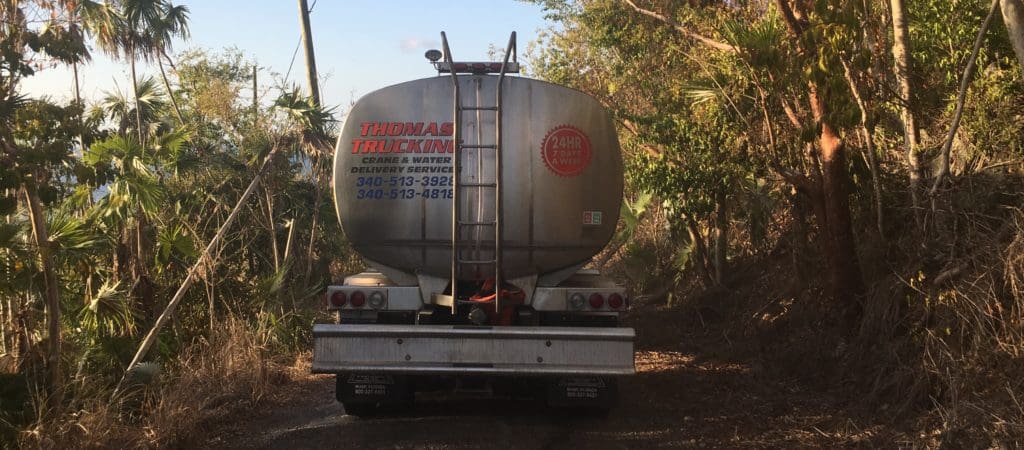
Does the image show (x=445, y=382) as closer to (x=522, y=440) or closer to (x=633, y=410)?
(x=522, y=440)

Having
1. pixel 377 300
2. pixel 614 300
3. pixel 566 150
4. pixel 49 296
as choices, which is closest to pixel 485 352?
pixel 377 300

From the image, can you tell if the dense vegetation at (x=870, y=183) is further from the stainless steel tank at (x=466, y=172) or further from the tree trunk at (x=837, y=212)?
the stainless steel tank at (x=466, y=172)

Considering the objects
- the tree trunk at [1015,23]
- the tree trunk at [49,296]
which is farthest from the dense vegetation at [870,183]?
the tree trunk at [49,296]

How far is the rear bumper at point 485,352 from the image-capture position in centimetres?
737

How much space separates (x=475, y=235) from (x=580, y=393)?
1.58m

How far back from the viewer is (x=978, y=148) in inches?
350

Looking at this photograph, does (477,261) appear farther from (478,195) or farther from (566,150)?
(566,150)

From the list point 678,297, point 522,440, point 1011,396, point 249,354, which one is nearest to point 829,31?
point 1011,396

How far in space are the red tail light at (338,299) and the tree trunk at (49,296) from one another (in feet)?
7.59

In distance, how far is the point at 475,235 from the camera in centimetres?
770

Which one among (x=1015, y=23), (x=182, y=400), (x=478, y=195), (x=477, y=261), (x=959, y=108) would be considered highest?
(x=1015, y=23)

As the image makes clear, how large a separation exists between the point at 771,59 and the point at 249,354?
623cm

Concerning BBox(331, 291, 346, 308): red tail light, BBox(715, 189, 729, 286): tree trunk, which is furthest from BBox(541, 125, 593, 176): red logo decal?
BBox(715, 189, 729, 286): tree trunk

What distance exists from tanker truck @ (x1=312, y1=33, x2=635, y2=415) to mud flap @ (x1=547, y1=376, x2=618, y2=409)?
0.01 m
